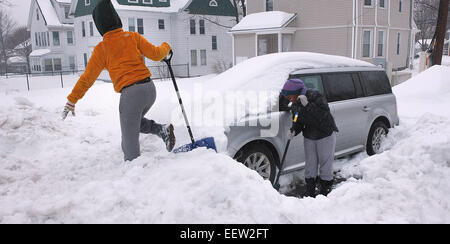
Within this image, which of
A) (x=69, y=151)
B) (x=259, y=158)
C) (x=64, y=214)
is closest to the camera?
(x=64, y=214)

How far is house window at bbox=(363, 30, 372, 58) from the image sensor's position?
69.4 ft

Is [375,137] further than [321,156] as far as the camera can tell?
Yes

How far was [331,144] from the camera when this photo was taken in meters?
4.58

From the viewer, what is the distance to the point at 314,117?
174 inches

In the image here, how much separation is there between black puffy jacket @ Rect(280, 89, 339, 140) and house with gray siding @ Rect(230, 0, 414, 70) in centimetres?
1612

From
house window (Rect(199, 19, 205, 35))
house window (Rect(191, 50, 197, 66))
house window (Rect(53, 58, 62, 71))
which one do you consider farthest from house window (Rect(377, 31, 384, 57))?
house window (Rect(53, 58, 62, 71))

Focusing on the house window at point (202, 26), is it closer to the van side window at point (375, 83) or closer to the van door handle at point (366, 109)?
the van side window at point (375, 83)

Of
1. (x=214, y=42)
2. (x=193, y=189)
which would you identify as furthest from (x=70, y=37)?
(x=193, y=189)

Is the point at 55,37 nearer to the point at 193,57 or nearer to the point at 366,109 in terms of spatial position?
the point at 193,57

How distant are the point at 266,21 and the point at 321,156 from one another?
61.3 feet

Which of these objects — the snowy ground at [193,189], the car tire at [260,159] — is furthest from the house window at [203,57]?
the car tire at [260,159]
